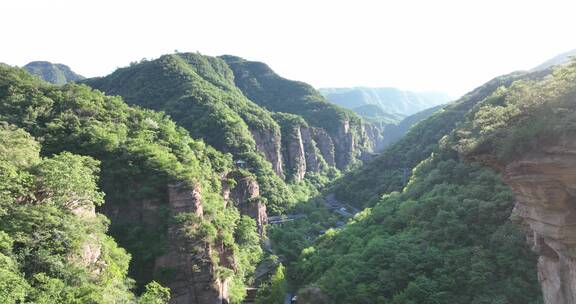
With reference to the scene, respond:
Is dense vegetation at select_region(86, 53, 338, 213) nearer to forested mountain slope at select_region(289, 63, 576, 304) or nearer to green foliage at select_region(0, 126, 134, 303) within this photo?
forested mountain slope at select_region(289, 63, 576, 304)

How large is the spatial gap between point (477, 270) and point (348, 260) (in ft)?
49.1

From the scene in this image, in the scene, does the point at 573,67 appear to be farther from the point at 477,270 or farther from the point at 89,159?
the point at 89,159

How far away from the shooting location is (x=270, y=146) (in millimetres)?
105688

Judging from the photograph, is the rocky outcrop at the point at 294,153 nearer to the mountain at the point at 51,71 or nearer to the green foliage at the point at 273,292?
the green foliage at the point at 273,292

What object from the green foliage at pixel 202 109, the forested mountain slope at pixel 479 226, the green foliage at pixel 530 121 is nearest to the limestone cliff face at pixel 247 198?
the forested mountain slope at pixel 479 226

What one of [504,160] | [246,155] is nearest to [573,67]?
[504,160]

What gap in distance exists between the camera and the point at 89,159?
1374 inches

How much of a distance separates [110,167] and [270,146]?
224 feet

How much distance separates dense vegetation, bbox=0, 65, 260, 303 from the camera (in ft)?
88.5

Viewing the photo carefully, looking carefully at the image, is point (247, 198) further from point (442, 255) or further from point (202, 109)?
point (442, 255)

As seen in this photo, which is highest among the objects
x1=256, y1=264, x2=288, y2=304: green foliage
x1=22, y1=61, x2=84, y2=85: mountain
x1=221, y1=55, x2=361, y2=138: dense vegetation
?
x1=22, y1=61, x2=84, y2=85: mountain

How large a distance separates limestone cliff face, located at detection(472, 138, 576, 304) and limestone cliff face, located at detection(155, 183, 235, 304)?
2787 cm

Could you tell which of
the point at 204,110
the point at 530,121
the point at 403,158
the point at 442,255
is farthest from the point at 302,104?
the point at 530,121

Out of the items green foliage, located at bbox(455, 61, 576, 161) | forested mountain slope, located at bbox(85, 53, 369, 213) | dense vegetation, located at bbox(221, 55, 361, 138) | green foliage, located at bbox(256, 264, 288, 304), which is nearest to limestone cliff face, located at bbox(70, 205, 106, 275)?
green foliage, located at bbox(256, 264, 288, 304)
